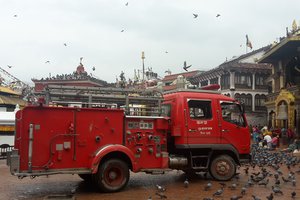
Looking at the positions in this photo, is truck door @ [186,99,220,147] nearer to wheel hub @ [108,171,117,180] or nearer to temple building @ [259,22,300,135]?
wheel hub @ [108,171,117,180]

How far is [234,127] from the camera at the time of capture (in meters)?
11.7

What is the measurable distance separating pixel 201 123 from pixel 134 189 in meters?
2.81

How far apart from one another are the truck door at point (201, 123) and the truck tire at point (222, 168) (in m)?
0.63

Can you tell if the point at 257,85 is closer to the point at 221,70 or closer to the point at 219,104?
the point at 221,70

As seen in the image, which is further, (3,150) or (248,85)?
(248,85)

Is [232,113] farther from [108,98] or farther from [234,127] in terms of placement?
[108,98]

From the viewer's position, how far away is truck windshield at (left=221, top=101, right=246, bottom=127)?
11656 mm

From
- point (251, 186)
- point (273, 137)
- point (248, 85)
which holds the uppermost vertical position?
point (248, 85)

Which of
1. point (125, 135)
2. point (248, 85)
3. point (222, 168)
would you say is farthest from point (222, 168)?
point (248, 85)

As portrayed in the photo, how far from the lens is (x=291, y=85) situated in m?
32.4

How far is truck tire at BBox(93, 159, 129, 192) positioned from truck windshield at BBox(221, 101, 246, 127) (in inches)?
148

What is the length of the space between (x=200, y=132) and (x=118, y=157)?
8.99 ft

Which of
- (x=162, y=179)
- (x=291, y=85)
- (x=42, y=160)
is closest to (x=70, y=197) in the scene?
(x=42, y=160)

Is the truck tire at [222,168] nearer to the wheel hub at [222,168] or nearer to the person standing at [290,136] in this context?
the wheel hub at [222,168]
